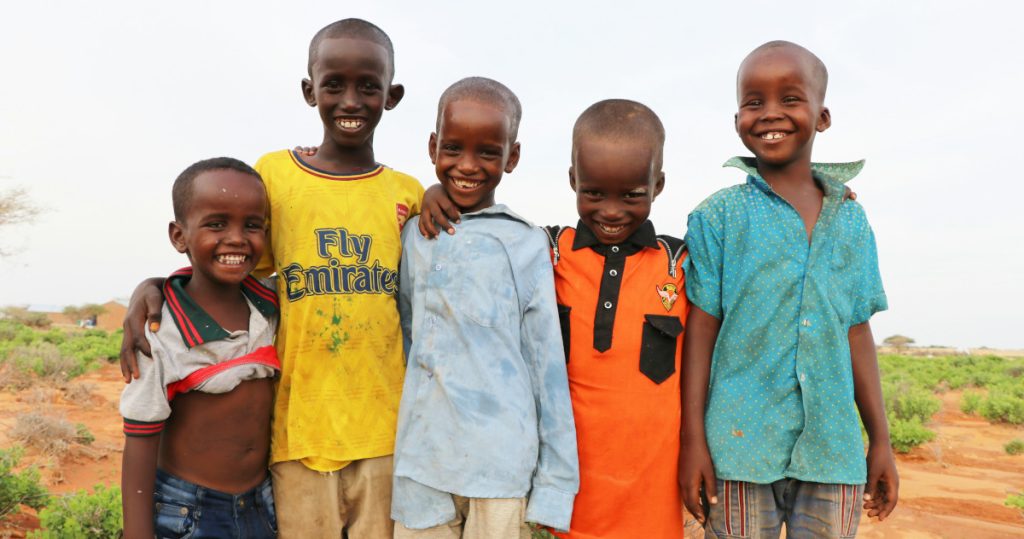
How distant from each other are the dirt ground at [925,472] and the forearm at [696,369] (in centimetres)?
379

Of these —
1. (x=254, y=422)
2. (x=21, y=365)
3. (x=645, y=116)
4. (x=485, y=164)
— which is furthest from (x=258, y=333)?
(x=21, y=365)

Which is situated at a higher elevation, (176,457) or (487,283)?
(487,283)

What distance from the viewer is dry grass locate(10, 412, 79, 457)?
635cm

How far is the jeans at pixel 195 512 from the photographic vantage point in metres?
1.98

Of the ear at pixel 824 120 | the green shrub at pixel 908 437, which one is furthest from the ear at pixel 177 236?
the green shrub at pixel 908 437

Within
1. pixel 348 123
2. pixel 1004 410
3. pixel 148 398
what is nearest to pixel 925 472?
pixel 1004 410

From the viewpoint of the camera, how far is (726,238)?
2264mm

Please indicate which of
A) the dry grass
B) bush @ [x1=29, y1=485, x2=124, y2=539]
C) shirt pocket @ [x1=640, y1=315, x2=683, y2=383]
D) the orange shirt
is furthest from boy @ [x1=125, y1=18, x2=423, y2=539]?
the dry grass

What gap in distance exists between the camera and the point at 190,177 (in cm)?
213

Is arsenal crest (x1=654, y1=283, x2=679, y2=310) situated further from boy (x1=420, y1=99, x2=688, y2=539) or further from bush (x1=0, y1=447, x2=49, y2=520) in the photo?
bush (x1=0, y1=447, x2=49, y2=520)

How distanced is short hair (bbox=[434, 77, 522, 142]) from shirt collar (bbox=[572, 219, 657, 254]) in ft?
1.40

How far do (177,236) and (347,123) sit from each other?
0.69m

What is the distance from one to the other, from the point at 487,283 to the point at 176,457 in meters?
1.12

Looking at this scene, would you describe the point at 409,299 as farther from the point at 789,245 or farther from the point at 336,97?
the point at 789,245
